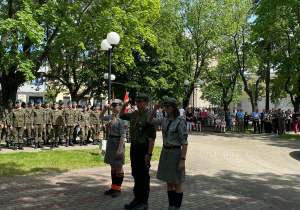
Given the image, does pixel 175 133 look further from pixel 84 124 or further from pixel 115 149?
pixel 84 124

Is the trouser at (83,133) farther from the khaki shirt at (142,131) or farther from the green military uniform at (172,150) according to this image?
the green military uniform at (172,150)

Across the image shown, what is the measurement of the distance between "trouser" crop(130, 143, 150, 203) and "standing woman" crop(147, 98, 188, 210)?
21.9 inches

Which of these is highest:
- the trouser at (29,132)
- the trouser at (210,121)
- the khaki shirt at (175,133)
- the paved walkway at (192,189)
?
the trouser at (210,121)

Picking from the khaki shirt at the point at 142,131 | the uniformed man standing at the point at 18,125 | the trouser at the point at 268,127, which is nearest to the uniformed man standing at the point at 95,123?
Result: the uniformed man standing at the point at 18,125

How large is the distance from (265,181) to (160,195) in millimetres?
3224

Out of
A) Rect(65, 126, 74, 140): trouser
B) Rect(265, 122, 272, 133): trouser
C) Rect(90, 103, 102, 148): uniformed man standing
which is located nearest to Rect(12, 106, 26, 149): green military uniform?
Rect(65, 126, 74, 140): trouser

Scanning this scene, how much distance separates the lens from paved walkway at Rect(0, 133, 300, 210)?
5909 mm

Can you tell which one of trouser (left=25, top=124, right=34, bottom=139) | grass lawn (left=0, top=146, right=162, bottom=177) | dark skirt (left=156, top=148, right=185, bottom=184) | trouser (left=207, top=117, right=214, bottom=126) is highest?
trouser (left=207, top=117, right=214, bottom=126)

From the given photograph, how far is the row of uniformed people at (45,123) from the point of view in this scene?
12.7 meters

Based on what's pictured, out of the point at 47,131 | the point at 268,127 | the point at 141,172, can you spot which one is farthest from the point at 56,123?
the point at 268,127

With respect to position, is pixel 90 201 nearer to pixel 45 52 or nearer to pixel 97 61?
pixel 45 52

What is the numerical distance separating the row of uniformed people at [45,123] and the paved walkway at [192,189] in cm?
535

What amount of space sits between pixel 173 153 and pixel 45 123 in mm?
10026

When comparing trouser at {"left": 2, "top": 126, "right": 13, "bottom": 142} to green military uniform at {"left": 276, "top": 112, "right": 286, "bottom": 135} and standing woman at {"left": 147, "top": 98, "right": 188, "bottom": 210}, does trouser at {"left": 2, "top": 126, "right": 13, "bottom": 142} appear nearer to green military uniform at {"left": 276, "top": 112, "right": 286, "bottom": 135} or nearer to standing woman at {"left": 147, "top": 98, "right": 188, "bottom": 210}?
standing woman at {"left": 147, "top": 98, "right": 188, "bottom": 210}
